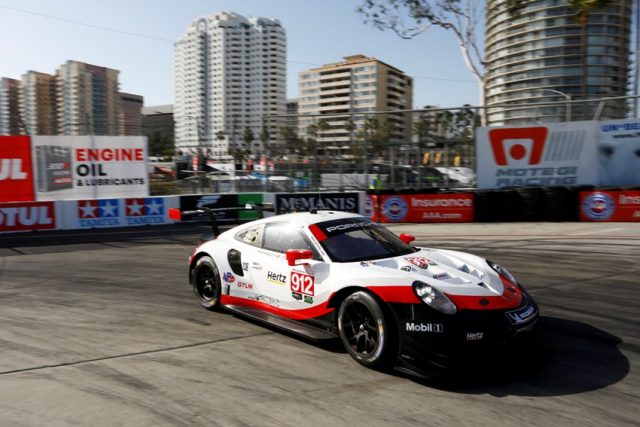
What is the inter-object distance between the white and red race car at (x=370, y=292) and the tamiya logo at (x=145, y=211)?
1243cm

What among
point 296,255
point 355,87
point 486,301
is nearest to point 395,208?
point 296,255

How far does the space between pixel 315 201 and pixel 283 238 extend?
12800 mm

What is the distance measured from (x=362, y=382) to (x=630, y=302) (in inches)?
179

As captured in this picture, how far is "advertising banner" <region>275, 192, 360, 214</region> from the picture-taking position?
18109 mm

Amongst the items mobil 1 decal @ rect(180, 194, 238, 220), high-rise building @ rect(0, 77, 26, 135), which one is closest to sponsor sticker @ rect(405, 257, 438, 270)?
mobil 1 decal @ rect(180, 194, 238, 220)

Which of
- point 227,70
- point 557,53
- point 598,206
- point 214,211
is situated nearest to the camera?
point 214,211

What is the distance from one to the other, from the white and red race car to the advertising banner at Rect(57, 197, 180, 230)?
12451 mm

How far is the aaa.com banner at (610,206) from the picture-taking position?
1631cm

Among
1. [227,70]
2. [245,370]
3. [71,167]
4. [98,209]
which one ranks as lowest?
[245,370]

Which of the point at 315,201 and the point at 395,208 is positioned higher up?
the point at 315,201

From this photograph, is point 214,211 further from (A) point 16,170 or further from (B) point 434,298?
(A) point 16,170

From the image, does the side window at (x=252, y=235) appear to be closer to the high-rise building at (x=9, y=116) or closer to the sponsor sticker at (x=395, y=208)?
the sponsor sticker at (x=395, y=208)

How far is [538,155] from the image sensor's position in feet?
61.6

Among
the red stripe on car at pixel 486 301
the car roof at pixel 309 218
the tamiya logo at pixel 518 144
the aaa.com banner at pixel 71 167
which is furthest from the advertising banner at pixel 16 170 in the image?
the red stripe on car at pixel 486 301
